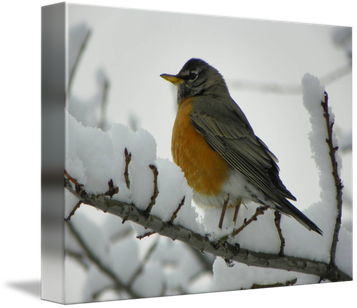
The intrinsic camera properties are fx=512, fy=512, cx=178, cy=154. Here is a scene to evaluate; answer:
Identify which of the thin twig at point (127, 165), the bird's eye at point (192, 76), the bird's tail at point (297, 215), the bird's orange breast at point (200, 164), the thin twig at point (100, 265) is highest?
the bird's eye at point (192, 76)

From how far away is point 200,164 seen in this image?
3.68 metres

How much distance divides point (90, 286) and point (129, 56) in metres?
1.61

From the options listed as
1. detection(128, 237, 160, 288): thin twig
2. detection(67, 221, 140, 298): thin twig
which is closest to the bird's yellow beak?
detection(128, 237, 160, 288): thin twig

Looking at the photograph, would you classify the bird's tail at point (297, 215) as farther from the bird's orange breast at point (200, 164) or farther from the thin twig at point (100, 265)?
the thin twig at point (100, 265)

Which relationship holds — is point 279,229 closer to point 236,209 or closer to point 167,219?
point 236,209

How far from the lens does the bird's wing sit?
3.66 meters

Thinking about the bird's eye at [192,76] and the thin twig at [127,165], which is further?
the bird's eye at [192,76]

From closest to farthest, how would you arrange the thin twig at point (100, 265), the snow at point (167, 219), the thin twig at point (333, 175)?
the snow at point (167, 219), the thin twig at point (100, 265), the thin twig at point (333, 175)

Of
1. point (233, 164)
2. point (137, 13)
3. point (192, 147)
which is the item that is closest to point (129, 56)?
point (137, 13)

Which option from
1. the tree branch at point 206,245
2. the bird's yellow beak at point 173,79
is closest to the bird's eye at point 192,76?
the bird's yellow beak at point 173,79

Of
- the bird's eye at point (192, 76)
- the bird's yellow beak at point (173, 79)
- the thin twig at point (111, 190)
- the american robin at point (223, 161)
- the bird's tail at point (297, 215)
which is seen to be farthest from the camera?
the bird's eye at point (192, 76)

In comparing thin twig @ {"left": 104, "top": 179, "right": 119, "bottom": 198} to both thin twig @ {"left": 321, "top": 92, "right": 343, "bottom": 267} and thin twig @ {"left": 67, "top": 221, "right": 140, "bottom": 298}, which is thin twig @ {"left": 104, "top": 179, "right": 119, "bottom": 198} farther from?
thin twig @ {"left": 321, "top": 92, "right": 343, "bottom": 267}

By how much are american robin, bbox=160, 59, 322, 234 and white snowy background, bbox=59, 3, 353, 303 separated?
5.0 inches

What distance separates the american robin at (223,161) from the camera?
143 inches
